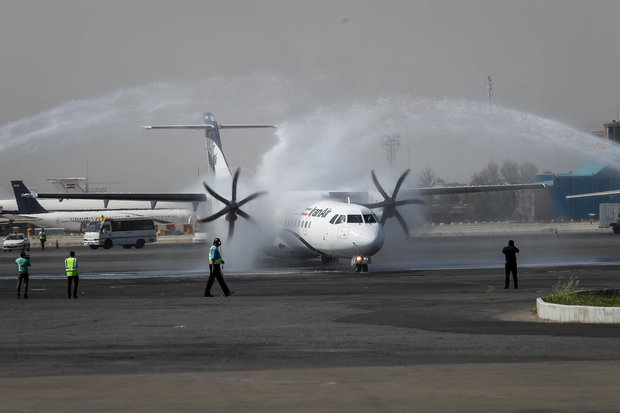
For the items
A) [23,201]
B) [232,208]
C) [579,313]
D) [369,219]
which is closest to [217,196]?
[232,208]

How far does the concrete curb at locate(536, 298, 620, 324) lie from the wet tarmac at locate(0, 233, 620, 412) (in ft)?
1.67

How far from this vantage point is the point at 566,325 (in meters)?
23.3

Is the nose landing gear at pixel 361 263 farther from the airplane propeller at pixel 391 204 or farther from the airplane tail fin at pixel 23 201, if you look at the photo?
the airplane tail fin at pixel 23 201

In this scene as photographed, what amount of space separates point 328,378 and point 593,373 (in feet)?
13.9

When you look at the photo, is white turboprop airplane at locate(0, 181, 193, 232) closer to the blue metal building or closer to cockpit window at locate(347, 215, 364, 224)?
the blue metal building

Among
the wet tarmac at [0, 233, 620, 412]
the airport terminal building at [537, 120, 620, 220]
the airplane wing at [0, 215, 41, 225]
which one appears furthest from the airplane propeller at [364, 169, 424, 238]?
the airport terminal building at [537, 120, 620, 220]

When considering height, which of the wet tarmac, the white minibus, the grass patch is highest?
the white minibus

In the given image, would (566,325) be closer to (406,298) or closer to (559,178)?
(406,298)

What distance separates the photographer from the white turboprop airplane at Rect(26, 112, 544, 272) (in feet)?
145

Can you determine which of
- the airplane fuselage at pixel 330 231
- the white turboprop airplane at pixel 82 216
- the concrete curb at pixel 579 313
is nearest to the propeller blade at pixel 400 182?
the airplane fuselage at pixel 330 231

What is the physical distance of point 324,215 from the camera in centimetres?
4631

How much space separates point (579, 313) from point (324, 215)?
2316 centimetres

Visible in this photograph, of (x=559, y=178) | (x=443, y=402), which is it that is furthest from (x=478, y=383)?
(x=559, y=178)

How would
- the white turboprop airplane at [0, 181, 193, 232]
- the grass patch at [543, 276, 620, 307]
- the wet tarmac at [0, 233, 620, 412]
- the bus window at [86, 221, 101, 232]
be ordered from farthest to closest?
1. the white turboprop airplane at [0, 181, 193, 232]
2. the bus window at [86, 221, 101, 232]
3. the grass patch at [543, 276, 620, 307]
4. the wet tarmac at [0, 233, 620, 412]
